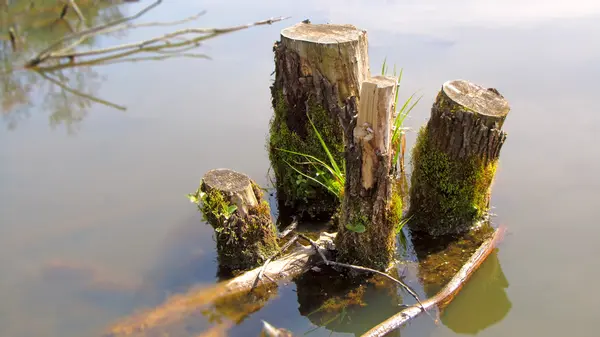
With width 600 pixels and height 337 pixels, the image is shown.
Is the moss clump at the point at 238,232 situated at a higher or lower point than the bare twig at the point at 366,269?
higher

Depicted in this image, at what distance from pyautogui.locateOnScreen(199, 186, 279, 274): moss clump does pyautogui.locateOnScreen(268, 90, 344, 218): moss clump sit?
0.55 m

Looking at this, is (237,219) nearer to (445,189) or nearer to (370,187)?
(370,187)

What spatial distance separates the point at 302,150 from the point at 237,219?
0.83m

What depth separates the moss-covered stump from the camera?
3152 millimetres

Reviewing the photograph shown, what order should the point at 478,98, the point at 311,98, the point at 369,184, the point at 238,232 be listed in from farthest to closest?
the point at 311,98, the point at 478,98, the point at 238,232, the point at 369,184

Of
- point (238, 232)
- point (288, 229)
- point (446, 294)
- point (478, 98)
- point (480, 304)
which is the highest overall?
point (478, 98)

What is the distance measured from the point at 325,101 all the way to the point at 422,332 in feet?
5.04

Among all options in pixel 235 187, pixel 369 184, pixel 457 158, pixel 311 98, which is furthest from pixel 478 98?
pixel 235 187

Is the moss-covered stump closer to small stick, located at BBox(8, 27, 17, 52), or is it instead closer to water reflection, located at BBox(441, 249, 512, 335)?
water reflection, located at BBox(441, 249, 512, 335)

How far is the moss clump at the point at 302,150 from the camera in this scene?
3559 millimetres

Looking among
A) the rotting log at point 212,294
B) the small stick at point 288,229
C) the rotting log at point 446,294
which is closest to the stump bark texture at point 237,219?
the rotting log at point 212,294

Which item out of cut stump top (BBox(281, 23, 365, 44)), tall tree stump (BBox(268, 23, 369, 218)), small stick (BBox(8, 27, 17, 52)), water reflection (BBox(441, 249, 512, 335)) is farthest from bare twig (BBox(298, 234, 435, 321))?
small stick (BBox(8, 27, 17, 52))

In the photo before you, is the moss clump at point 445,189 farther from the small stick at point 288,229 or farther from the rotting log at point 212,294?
the small stick at point 288,229

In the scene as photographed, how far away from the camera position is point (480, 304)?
303cm
